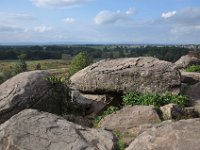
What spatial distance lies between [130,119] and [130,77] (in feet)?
16.1

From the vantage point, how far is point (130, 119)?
16906 mm

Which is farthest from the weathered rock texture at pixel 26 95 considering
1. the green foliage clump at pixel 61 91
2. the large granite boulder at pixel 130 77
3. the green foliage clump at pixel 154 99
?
the large granite boulder at pixel 130 77

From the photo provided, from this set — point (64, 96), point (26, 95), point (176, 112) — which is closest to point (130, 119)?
point (176, 112)

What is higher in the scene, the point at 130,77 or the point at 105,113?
the point at 130,77

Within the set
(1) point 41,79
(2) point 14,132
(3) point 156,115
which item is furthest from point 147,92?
(2) point 14,132

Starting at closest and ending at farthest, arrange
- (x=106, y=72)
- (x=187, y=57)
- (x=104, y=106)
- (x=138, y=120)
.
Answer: (x=138, y=120)
(x=104, y=106)
(x=106, y=72)
(x=187, y=57)

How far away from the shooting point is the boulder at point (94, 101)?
66.2 feet

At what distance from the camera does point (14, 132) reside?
12.8 metres

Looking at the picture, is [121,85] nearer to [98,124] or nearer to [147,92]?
[147,92]

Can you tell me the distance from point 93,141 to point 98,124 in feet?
14.4

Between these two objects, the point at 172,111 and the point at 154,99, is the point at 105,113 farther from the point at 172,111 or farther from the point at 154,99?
the point at 172,111

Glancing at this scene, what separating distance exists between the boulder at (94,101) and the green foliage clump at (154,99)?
4.62ft

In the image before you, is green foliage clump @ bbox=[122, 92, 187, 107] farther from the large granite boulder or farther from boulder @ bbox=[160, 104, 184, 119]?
boulder @ bbox=[160, 104, 184, 119]

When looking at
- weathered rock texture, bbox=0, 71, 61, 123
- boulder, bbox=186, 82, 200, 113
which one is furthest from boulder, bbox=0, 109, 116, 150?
boulder, bbox=186, 82, 200, 113
